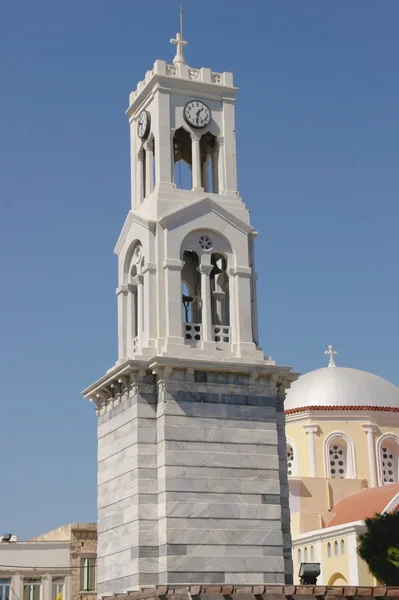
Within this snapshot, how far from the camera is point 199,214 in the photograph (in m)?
33.8

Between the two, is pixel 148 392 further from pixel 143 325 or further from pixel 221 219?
pixel 221 219

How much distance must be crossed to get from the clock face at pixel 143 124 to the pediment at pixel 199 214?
3359 millimetres

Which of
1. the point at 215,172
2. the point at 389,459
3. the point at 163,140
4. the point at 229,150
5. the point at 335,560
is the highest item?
the point at 229,150

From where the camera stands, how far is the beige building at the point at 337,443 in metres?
52.8

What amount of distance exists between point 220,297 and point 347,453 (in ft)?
79.8

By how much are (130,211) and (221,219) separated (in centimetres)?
308

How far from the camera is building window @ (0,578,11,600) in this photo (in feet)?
165

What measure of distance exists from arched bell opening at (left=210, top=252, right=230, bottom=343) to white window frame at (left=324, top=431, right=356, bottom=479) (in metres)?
23.7

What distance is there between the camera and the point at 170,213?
109 ft

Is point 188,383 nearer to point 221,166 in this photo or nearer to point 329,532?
point 221,166

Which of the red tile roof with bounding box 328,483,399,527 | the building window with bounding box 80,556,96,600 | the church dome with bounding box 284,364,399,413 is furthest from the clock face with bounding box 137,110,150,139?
the church dome with bounding box 284,364,399,413

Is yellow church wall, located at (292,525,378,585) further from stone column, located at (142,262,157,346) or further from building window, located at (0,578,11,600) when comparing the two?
stone column, located at (142,262,157,346)

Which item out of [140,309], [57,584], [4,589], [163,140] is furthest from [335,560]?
[163,140]

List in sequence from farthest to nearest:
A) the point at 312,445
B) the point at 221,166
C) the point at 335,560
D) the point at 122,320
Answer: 1. the point at 312,445
2. the point at 335,560
3. the point at 221,166
4. the point at 122,320
